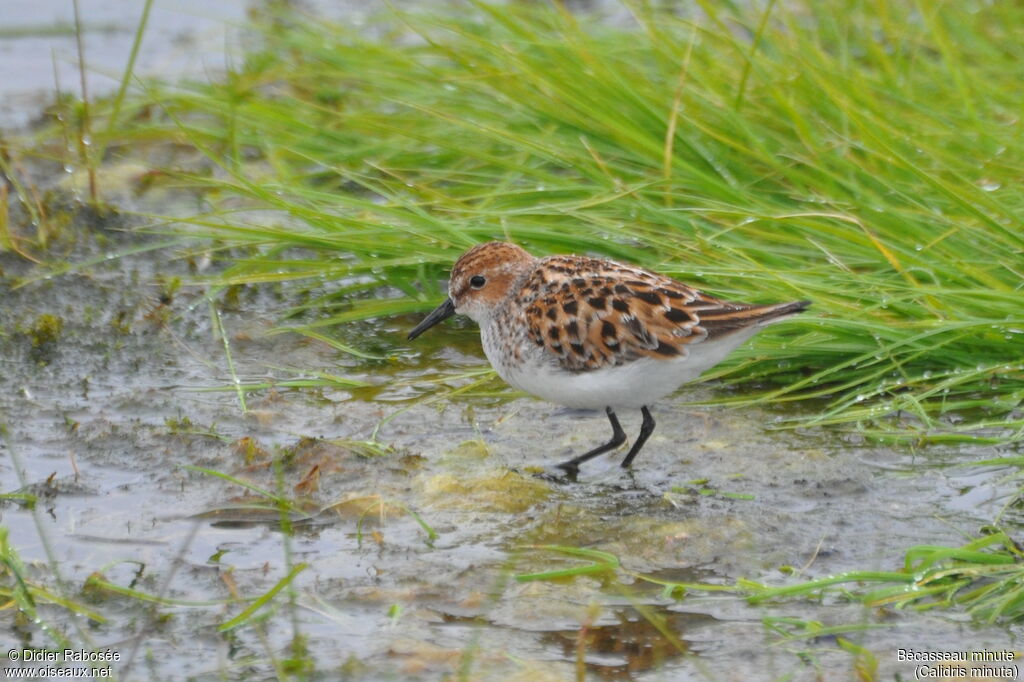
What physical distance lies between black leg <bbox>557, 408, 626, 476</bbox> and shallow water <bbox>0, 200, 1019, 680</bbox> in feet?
0.35

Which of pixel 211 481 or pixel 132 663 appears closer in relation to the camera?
pixel 132 663

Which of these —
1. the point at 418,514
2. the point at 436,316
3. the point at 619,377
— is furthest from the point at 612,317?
the point at 436,316

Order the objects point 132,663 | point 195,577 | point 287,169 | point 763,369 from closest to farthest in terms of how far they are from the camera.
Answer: point 132,663, point 195,577, point 763,369, point 287,169

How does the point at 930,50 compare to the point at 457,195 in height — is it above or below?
above

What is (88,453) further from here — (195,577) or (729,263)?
(729,263)

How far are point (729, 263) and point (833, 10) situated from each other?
16.1 ft

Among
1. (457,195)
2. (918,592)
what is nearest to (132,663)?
(918,592)

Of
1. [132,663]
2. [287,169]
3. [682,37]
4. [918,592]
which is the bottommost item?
[132,663]

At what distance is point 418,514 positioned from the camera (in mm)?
5875

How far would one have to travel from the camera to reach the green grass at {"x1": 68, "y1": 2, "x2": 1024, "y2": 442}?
22.4ft

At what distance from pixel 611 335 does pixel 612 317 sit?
83 mm

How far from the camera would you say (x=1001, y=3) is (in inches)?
456

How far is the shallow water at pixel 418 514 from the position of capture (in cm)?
474

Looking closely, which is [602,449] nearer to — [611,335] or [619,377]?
[619,377]
